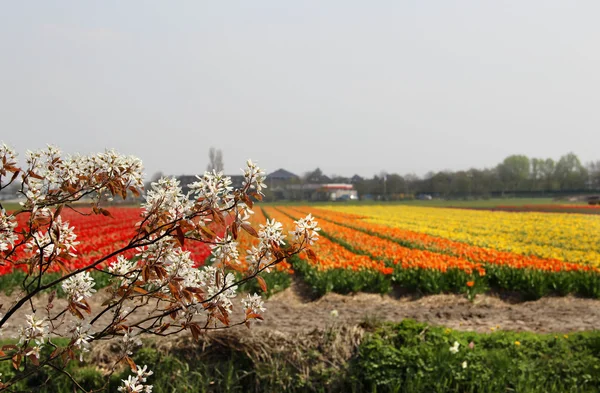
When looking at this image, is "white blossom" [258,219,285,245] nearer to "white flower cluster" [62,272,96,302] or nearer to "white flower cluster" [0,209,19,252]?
"white flower cluster" [62,272,96,302]

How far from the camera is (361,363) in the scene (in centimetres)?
490

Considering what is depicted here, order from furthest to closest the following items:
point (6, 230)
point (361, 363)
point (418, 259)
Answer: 1. point (418, 259)
2. point (361, 363)
3. point (6, 230)

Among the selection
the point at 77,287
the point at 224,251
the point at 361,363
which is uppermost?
the point at 224,251

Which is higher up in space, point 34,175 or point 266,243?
point 34,175

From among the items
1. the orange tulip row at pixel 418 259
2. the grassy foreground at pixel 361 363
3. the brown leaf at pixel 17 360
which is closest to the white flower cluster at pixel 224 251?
the brown leaf at pixel 17 360

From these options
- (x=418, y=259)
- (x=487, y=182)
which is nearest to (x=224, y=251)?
(x=418, y=259)

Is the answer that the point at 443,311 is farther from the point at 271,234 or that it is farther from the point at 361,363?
the point at 271,234

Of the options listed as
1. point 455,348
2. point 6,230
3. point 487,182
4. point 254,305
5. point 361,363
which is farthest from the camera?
point 487,182

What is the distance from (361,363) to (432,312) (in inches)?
157

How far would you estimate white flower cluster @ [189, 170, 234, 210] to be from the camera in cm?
185

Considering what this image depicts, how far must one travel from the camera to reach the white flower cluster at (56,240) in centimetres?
197

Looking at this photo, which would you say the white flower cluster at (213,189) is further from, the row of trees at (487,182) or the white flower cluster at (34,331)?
the row of trees at (487,182)

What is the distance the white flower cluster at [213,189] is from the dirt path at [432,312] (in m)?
4.08

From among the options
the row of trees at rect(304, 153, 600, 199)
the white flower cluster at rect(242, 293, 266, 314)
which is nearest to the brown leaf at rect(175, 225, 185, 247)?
the white flower cluster at rect(242, 293, 266, 314)
